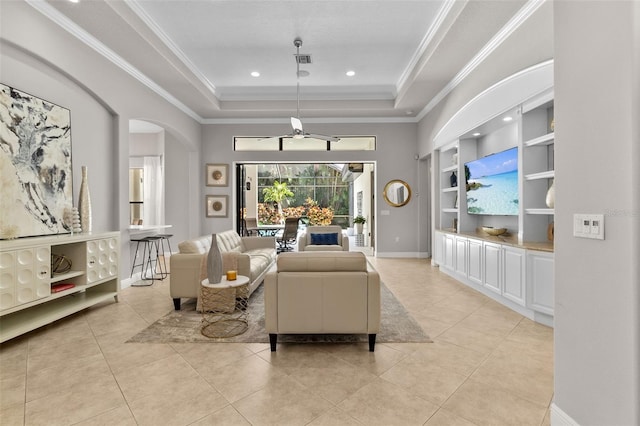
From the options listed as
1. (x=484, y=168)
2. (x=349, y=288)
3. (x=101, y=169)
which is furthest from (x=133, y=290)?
(x=484, y=168)

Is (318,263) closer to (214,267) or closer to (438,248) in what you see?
(214,267)

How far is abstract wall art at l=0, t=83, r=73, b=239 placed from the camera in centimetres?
299

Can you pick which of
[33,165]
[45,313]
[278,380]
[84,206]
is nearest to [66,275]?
[45,313]

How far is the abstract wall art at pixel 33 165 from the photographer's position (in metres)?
2.99

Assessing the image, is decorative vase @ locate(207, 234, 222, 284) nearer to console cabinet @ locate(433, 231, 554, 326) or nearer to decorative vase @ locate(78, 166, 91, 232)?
decorative vase @ locate(78, 166, 91, 232)

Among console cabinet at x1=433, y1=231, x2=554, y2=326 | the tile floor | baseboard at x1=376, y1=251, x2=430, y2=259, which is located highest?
console cabinet at x1=433, y1=231, x2=554, y2=326

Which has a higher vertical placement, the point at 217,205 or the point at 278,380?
the point at 217,205

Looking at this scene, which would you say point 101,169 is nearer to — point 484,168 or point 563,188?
point 563,188

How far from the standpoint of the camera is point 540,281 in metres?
3.21

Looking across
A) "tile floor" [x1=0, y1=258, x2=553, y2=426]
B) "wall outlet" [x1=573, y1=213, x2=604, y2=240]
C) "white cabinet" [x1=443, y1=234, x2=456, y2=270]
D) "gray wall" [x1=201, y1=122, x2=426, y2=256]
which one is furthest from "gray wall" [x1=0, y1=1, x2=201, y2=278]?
"white cabinet" [x1=443, y1=234, x2=456, y2=270]

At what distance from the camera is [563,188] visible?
1641mm

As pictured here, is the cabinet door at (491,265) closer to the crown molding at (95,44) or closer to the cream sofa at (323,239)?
the cream sofa at (323,239)

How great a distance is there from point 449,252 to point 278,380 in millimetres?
4112

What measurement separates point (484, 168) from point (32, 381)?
542cm
